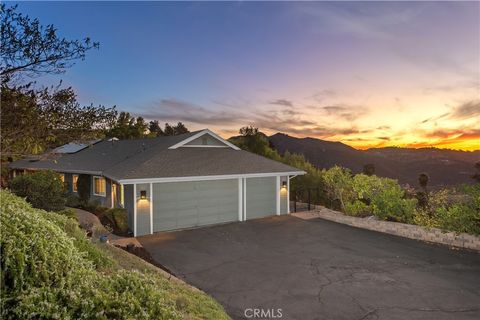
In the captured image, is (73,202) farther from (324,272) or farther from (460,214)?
(460,214)

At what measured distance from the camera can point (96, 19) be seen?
11695mm

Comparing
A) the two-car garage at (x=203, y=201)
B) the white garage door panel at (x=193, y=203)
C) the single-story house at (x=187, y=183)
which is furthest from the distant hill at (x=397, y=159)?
the white garage door panel at (x=193, y=203)

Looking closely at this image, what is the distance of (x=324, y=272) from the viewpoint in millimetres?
8180

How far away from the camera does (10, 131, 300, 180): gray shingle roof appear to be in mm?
13320

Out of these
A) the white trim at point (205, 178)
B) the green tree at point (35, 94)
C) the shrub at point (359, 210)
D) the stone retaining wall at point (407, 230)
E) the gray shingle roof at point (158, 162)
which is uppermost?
the green tree at point (35, 94)

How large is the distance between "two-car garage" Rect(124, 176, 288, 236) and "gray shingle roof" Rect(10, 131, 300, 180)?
49 cm

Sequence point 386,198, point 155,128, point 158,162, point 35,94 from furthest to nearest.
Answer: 1. point 155,128
2. point 158,162
3. point 386,198
4. point 35,94

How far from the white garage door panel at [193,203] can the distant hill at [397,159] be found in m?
14.7

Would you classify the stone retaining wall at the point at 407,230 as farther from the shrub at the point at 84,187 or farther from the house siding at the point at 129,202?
the shrub at the point at 84,187

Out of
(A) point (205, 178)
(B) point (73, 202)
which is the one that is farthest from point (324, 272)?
(B) point (73, 202)

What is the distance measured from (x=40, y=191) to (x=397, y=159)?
3172 cm

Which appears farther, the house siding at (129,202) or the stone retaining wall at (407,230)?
the house siding at (129,202)

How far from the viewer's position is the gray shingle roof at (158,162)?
43.7 feet

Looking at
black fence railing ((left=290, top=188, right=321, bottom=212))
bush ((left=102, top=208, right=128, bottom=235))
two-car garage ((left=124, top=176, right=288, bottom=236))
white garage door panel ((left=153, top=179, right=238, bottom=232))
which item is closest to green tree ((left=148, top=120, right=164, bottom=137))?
black fence railing ((left=290, top=188, right=321, bottom=212))
